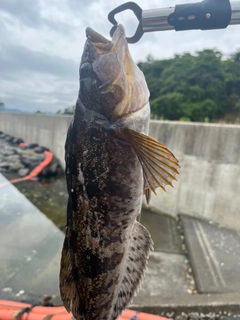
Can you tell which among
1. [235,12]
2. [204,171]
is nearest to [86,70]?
[235,12]

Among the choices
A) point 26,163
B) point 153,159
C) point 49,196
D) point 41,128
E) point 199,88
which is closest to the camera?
point 153,159

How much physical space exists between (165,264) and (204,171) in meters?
2.49

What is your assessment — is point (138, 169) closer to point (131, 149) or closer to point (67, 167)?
point (131, 149)

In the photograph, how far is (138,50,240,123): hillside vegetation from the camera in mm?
25781

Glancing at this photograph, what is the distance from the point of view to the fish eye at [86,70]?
1448 millimetres

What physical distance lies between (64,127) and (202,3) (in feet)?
36.0

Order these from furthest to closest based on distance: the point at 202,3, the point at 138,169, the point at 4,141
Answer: the point at 4,141, the point at 138,169, the point at 202,3

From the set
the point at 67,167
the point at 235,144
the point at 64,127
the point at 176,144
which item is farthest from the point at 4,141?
the point at 67,167

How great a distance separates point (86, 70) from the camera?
4.76ft

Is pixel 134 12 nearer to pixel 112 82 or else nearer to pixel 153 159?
pixel 112 82

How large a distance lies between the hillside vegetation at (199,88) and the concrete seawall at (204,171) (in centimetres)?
1840

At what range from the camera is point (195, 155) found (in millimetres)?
6133

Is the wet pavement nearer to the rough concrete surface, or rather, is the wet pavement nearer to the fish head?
the rough concrete surface

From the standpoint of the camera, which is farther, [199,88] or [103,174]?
[199,88]
